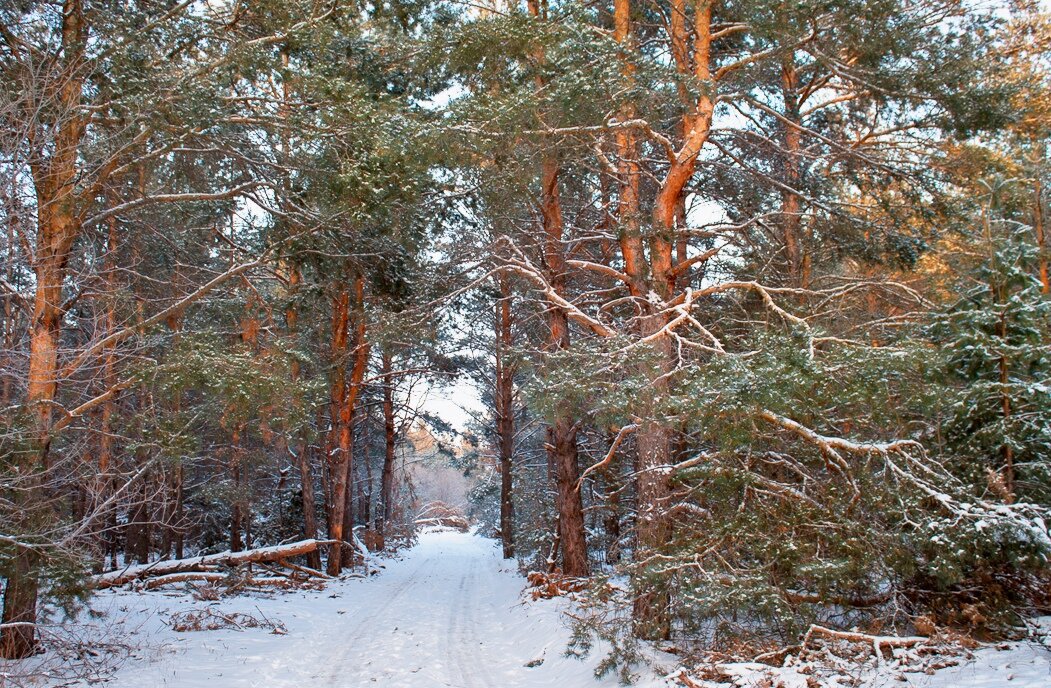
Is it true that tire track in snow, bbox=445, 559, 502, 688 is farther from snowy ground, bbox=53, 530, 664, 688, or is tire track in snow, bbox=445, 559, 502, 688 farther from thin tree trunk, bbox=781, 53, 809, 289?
thin tree trunk, bbox=781, 53, 809, 289

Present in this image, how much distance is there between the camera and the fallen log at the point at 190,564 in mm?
11605

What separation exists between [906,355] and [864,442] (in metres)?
1.00

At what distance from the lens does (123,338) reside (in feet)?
29.5

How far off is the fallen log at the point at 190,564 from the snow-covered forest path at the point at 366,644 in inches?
13.1

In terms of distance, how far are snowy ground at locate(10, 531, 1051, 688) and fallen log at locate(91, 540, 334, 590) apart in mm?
265

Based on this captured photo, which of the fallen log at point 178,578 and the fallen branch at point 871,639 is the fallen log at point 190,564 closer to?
the fallen log at point 178,578

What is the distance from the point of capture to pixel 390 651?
9.45 m

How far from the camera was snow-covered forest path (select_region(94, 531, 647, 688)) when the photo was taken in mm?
7926

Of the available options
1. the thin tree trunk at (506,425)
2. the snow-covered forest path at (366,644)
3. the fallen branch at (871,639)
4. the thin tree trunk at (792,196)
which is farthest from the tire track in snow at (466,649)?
the thin tree trunk at (792,196)

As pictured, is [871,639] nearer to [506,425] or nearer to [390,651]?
[390,651]

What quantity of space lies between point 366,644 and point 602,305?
223 inches

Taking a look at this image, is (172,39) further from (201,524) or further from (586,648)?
(201,524)

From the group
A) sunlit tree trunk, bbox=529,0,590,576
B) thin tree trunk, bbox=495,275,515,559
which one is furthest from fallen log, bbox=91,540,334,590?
thin tree trunk, bbox=495,275,515,559

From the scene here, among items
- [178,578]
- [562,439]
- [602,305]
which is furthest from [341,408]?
[602,305]
